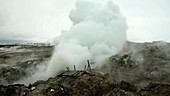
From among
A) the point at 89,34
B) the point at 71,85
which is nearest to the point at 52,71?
the point at 71,85

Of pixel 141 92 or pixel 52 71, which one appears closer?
pixel 141 92

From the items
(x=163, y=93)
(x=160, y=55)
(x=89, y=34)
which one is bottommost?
(x=163, y=93)

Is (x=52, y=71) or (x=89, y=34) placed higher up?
(x=89, y=34)

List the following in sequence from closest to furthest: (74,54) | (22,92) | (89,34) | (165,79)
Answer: (22,92)
(165,79)
(74,54)
(89,34)

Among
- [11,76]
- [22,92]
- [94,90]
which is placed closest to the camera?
[22,92]

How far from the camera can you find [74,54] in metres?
25.3

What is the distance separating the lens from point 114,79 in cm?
2053

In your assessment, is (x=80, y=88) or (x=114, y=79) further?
(x=114, y=79)

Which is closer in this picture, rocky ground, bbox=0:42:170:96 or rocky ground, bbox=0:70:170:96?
rocky ground, bbox=0:70:170:96

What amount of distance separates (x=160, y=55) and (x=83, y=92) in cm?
1289

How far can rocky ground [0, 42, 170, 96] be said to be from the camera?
15.7 metres

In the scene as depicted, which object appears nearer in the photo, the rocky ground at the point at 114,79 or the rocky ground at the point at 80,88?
the rocky ground at the point at 80,88

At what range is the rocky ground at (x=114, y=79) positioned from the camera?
15742mm

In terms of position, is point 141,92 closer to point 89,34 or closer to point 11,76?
point 11,76
